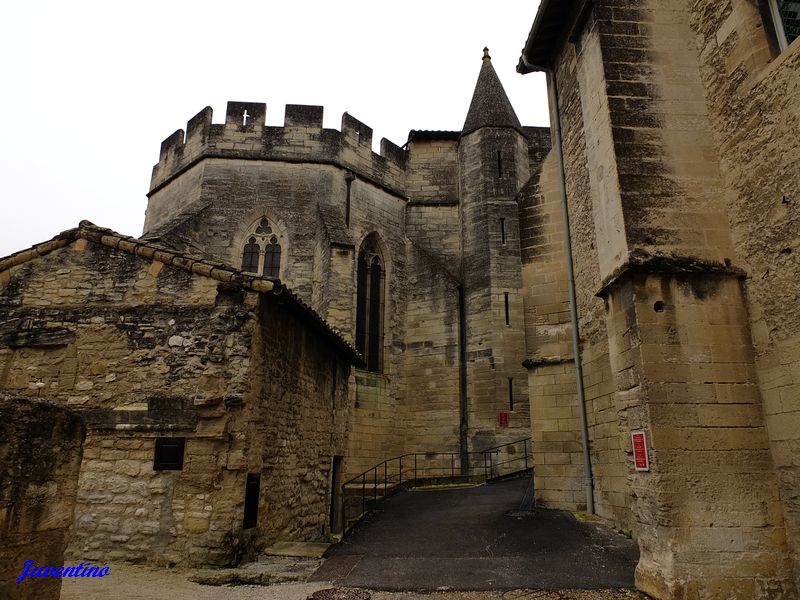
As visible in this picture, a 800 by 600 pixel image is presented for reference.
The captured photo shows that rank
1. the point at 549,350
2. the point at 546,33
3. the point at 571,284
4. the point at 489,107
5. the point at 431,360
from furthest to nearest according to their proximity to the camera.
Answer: the point at 489,107 → the point at 431,360 → the point at 549,350 → the point at 571,284 → the point at 546,33

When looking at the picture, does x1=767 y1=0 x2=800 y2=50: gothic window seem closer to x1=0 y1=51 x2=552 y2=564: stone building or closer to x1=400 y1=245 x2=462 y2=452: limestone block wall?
x1=0 y1=51 x2=552 y2=564: stone building

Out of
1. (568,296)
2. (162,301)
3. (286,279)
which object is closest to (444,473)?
(286,279)

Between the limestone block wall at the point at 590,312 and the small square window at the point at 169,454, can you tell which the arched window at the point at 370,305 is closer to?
the limestone block wall at the point at 590,312

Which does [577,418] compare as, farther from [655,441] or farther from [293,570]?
[293,570]

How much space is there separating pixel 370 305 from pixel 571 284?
876 cm

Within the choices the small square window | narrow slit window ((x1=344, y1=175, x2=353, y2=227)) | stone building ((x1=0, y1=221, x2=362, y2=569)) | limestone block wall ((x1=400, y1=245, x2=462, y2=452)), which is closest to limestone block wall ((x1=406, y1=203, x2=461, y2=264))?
limestone block wall ((x1=400, y1=245, x2=462, y2=452))

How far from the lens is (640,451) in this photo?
198 inches

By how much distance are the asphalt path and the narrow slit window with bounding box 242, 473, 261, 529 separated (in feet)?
3.31

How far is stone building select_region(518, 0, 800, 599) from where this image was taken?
467cm

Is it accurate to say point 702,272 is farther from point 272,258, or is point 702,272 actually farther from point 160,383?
point 272,258

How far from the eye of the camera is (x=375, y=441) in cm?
1498

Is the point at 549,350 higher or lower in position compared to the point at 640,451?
higher

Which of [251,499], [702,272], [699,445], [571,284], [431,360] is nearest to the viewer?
[699,445]

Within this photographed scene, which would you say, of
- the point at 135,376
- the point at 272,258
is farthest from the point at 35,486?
the point at 272,258
